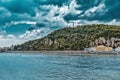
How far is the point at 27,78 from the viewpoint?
6975cm

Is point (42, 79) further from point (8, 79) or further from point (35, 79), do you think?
point (8, 79)

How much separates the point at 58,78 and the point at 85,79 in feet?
20.8

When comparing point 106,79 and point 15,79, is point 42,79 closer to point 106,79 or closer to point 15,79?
point 15,79

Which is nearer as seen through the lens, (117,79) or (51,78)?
(117,79)

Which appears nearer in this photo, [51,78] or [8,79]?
[8,79]

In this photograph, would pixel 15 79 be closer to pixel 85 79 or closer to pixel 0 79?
pixel 0 79

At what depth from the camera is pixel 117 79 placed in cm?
6700

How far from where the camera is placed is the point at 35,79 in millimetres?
70000

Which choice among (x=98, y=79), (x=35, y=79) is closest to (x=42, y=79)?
(x=35, y=79)

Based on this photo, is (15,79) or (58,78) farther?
(58,78)

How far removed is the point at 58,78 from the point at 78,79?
16.1 ft

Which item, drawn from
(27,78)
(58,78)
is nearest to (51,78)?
(58,78)

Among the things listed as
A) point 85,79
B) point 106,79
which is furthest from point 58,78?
point 106,79

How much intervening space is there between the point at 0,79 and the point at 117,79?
23773mm
